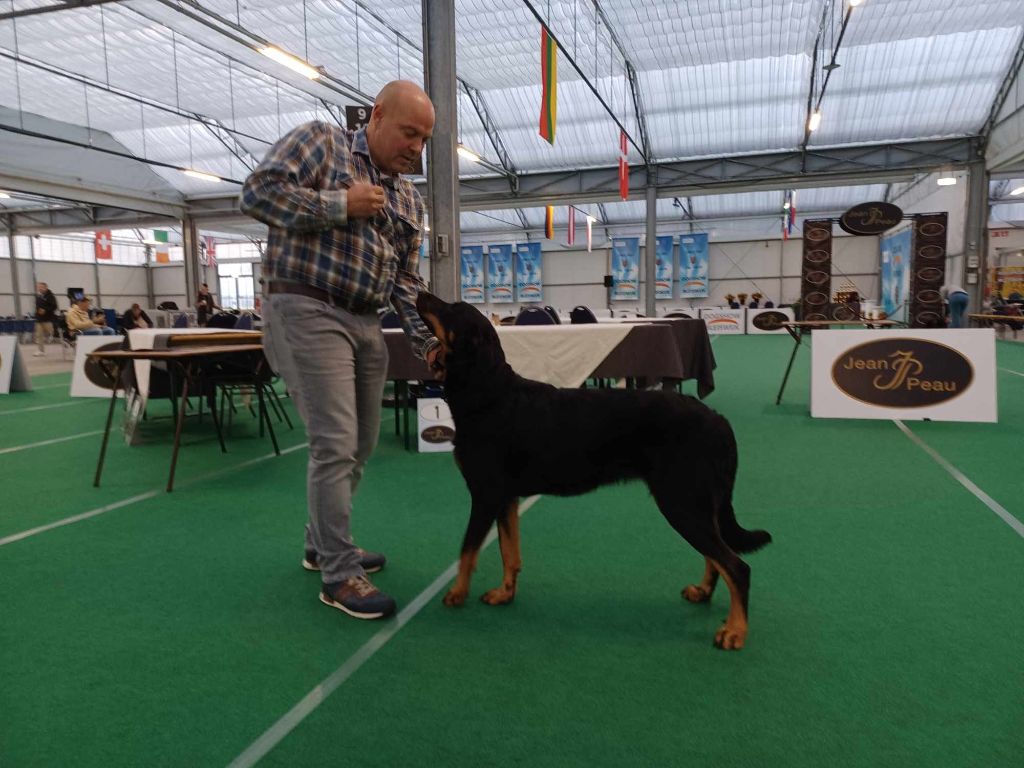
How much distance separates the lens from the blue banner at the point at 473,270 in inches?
1085

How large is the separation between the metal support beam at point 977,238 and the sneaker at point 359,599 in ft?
60.0

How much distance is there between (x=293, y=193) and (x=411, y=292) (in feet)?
1.87

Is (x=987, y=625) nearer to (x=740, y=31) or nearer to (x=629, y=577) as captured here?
(x=629, y=577)

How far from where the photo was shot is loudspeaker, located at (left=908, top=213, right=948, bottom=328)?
48.8 ft

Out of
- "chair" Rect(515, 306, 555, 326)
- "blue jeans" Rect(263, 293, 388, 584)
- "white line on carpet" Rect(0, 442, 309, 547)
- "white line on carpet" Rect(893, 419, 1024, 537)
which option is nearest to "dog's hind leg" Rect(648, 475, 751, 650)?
"blue jeans" Rect(263, 293, 388, 584)

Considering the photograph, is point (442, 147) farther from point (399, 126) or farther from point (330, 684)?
point (330, 684)

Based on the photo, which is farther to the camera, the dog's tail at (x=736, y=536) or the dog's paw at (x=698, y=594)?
the dog's paw at (x=698, y=594)

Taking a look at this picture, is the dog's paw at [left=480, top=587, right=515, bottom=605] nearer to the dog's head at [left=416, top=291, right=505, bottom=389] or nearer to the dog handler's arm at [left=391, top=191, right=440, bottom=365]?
the dog's head at [left=416, top=291, right=505, bottom=389]

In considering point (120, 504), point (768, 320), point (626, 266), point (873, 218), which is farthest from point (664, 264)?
point (120, 504)

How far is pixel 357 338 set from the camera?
2.18 m

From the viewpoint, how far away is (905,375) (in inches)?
209

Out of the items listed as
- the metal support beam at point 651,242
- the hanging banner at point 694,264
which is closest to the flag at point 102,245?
the metal support beam at point 651,242

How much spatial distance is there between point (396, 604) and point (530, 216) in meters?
27.0

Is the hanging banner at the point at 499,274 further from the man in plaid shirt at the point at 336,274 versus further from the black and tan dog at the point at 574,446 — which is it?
the black and tan dog at the point at 574,446
